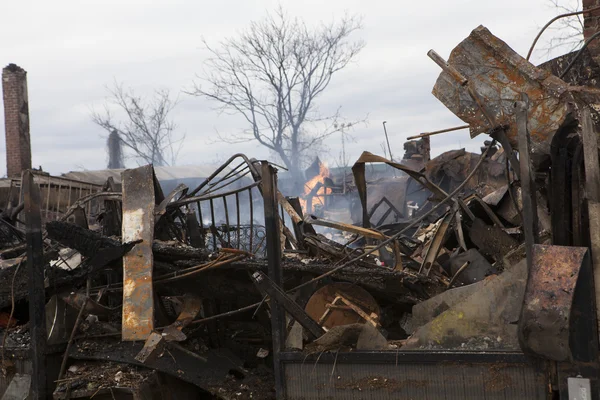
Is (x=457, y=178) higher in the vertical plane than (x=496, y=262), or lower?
higher

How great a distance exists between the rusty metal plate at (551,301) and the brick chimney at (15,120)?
24.5 m

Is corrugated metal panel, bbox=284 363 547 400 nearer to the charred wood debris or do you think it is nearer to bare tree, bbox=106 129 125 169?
the charred wood debris

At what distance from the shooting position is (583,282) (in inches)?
130

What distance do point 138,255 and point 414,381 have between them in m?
2.40

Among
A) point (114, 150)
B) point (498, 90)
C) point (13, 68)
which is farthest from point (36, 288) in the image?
point (114, 150)

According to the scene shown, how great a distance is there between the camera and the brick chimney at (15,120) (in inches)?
978

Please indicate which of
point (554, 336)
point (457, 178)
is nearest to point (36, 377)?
point (554, 336)

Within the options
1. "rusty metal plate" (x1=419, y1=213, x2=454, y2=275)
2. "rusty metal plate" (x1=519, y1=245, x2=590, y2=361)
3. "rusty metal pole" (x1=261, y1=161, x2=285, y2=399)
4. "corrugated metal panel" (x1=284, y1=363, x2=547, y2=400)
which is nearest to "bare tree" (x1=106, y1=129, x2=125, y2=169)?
"rusty metal plate" (x1=419, y1=213, x2=454, y2=275)

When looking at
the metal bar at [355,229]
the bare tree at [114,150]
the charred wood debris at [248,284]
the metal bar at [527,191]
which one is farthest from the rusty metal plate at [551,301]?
the bare tree at [114,150]

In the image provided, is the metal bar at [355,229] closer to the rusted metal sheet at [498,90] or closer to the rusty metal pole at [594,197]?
the rusted metal sheet at [498,90]

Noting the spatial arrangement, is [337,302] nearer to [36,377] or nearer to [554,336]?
[554,336]

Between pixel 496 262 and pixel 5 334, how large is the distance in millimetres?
4556

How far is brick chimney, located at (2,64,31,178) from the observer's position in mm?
24844

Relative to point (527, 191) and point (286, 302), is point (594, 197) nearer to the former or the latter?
point (527, 191)
